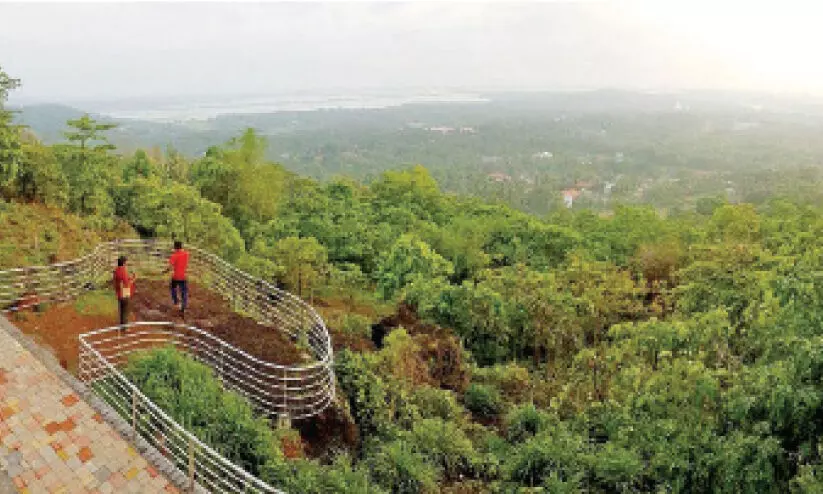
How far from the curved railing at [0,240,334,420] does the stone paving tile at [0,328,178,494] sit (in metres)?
0.82

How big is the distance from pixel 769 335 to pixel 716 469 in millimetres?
3721

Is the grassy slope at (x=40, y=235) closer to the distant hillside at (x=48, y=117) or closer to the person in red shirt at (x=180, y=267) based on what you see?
the person in red shirt at (x=180, y=267)

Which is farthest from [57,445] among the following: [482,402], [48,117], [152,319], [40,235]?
[48,117]

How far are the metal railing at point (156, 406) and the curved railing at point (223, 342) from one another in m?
0.04

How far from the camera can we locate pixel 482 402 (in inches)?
556

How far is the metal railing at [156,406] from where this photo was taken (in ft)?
23.2

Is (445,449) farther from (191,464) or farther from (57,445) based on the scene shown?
(57,445)

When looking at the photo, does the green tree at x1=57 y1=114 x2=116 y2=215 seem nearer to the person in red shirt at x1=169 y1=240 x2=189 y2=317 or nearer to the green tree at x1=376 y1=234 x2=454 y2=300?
the green tree at x1=376 y1=234 x2=454 y2=300

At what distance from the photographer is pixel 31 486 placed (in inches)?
277

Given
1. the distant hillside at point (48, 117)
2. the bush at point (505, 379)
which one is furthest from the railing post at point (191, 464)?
the distant hillside at point (48, 117)

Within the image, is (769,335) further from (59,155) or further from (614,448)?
(59,155)

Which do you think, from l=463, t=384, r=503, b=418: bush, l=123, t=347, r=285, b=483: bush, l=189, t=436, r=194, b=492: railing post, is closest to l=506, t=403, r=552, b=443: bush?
l=463, t=384, r=503, b=418: bush

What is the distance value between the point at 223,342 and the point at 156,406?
2.42 meters

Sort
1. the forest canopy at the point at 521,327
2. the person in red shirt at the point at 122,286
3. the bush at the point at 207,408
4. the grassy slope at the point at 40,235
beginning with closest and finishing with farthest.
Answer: the bush at the point at 207,408 < the forest canopy at the point at 521,327 < the person in red shirt at the point at 122,286 < the grassy slope at the point at 40,235
